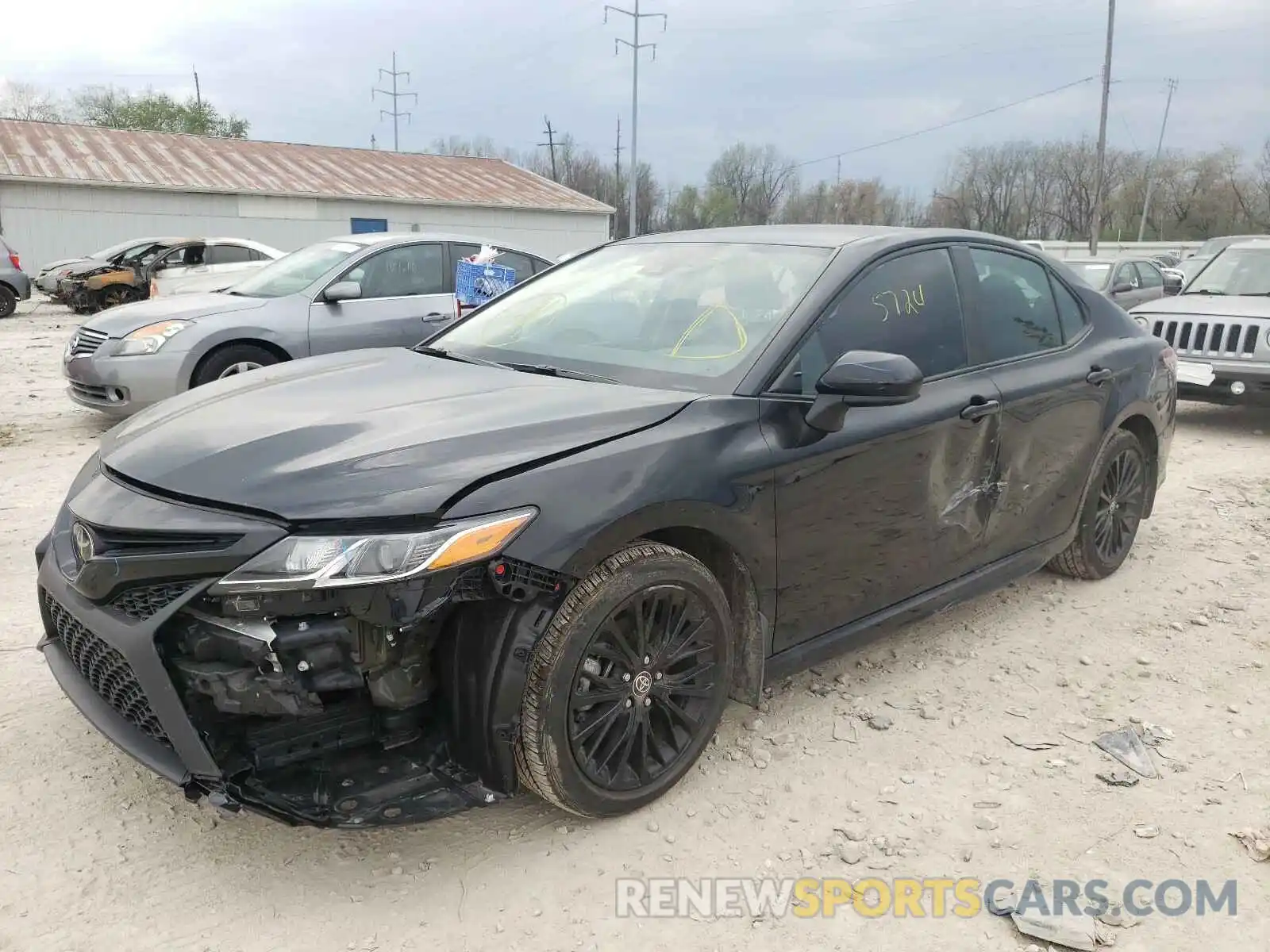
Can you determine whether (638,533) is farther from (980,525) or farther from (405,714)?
(980,525)

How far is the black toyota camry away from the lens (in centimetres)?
224

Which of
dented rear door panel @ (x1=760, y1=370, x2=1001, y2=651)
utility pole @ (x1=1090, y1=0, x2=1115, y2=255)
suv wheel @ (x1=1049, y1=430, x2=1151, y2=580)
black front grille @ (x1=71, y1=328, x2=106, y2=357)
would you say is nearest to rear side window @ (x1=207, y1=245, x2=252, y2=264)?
black front grille @ (x1=71, y1=328, x2=106, y2=357)

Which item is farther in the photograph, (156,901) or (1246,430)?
(1246,430)

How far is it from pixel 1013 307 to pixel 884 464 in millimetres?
1204

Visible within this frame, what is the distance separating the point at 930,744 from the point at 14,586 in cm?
393

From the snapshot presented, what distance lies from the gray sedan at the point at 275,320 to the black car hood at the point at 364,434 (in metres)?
4.30

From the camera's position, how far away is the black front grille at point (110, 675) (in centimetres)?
236

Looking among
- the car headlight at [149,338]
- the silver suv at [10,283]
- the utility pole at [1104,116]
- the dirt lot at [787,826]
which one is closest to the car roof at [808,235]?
the dirt lot at [787,826]

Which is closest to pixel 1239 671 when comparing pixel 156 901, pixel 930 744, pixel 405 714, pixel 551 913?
pixel 930 744

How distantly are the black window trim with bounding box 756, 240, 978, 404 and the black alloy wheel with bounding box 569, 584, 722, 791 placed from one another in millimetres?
699

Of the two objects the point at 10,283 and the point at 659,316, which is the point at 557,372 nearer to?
the point at 659,316

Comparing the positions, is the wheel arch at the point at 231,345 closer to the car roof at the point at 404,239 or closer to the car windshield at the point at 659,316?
the car roof at the point at 404,239

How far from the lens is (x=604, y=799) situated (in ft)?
8.78

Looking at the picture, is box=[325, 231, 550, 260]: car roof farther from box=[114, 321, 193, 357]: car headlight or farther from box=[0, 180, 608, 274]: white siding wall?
box=[0, 180, 608, 274]: white siding wall
